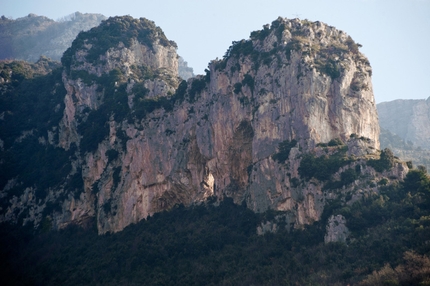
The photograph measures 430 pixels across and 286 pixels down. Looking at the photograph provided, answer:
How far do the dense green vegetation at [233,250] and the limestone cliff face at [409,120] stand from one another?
9341cm

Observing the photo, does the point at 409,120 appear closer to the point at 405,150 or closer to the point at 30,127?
the point at 405,150

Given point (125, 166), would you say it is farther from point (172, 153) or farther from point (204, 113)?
point (204, 113)

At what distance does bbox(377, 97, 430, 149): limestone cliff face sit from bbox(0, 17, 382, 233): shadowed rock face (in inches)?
3192

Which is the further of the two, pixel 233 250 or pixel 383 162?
pixel 233 250

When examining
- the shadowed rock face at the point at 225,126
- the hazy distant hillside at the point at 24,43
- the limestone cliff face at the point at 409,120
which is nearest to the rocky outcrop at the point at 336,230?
the shadowed rock face at the point at 225,126

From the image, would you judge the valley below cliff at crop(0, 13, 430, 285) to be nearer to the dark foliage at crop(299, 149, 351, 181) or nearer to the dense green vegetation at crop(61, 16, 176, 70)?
the dark foliage at crop(299, 149, 351, 181)

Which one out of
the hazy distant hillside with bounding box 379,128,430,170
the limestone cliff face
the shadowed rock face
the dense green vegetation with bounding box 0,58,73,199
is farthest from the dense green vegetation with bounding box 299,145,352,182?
the limestone cliff face

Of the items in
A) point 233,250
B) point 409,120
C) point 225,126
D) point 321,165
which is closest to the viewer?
point 321,165

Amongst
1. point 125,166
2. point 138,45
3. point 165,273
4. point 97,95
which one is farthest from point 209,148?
point 138,45

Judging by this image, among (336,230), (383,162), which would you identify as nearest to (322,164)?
(383,162)

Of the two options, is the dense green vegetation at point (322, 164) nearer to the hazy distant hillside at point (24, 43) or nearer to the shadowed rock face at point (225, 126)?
the shadowed rock face at point (225, 126)

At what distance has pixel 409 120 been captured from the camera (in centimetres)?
15800

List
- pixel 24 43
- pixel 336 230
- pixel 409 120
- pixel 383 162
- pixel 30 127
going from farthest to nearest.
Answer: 1. pixel 24 43
2. pixel 409 120
3. pixel 30 127
4. pixel 383 162
5. pixel 336 230

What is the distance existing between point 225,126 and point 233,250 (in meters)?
17.0
